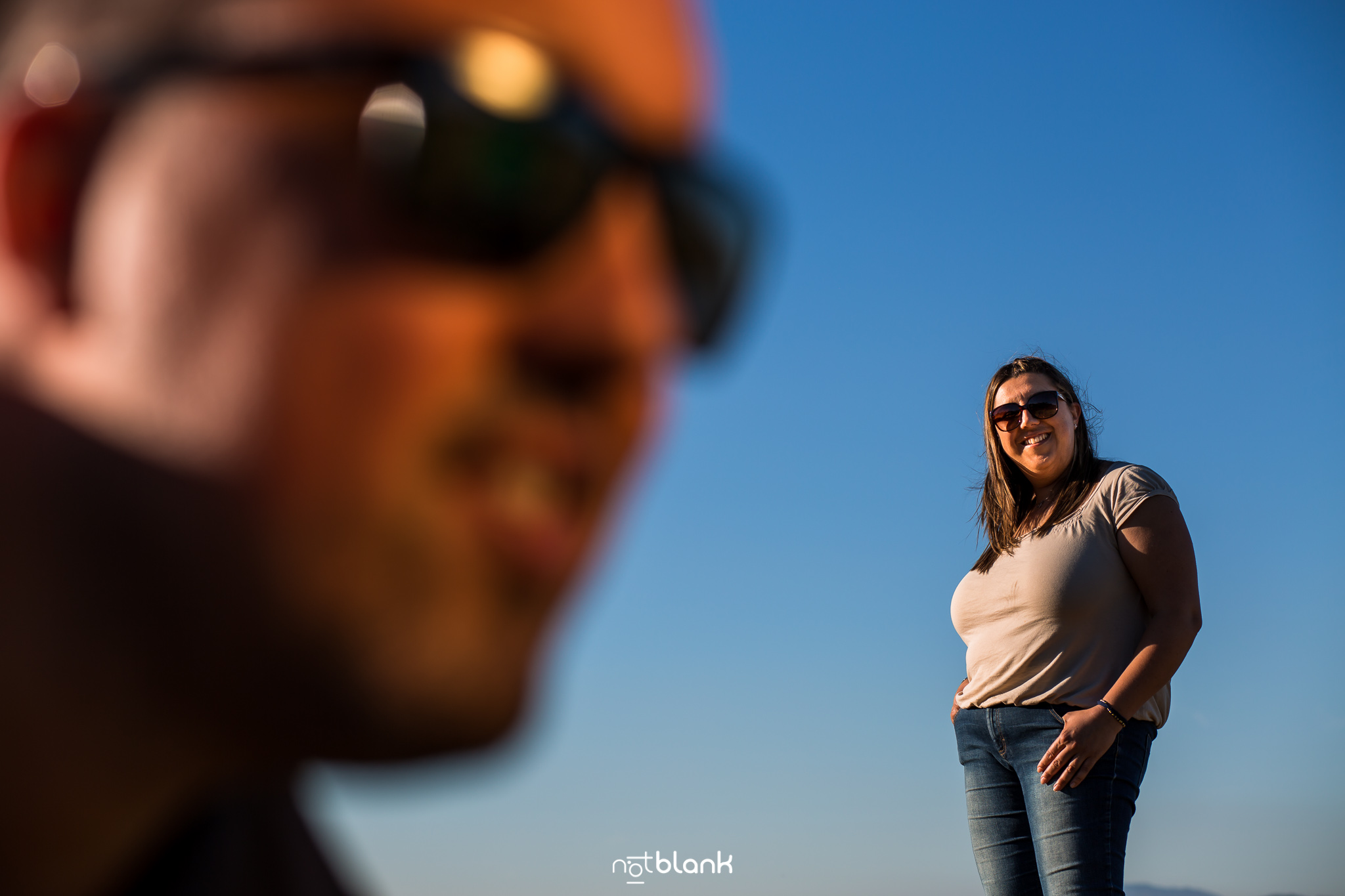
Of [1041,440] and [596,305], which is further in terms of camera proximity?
[1041,440]

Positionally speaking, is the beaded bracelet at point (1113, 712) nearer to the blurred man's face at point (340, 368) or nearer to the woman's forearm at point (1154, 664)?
the woman's forearm at point (1154, 664)

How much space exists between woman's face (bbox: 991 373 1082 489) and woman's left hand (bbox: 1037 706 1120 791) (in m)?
0.82

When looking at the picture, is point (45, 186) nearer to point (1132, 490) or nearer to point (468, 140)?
point (468, 140)

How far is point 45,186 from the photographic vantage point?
0.72 m

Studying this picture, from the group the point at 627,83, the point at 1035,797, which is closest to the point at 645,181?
the point at 627,83

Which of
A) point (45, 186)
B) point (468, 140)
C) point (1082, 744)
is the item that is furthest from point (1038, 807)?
point (45, 186)

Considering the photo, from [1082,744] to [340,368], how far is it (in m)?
2.65

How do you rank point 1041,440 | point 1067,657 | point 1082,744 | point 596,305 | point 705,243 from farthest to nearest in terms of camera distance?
point 1041,440
point 1067,657
point 1082,744
point 705,243
point 596,305

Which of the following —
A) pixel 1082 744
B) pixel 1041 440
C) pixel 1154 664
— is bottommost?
pixel 1082 744

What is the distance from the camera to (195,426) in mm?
664

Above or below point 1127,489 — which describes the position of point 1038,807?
below

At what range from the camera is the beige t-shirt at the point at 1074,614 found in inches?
115

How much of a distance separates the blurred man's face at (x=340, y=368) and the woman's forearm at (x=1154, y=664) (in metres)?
2.53

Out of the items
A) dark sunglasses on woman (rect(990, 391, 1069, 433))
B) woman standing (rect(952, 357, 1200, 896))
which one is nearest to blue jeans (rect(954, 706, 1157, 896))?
woman standing (rect(952, 357, 1200, 896))
